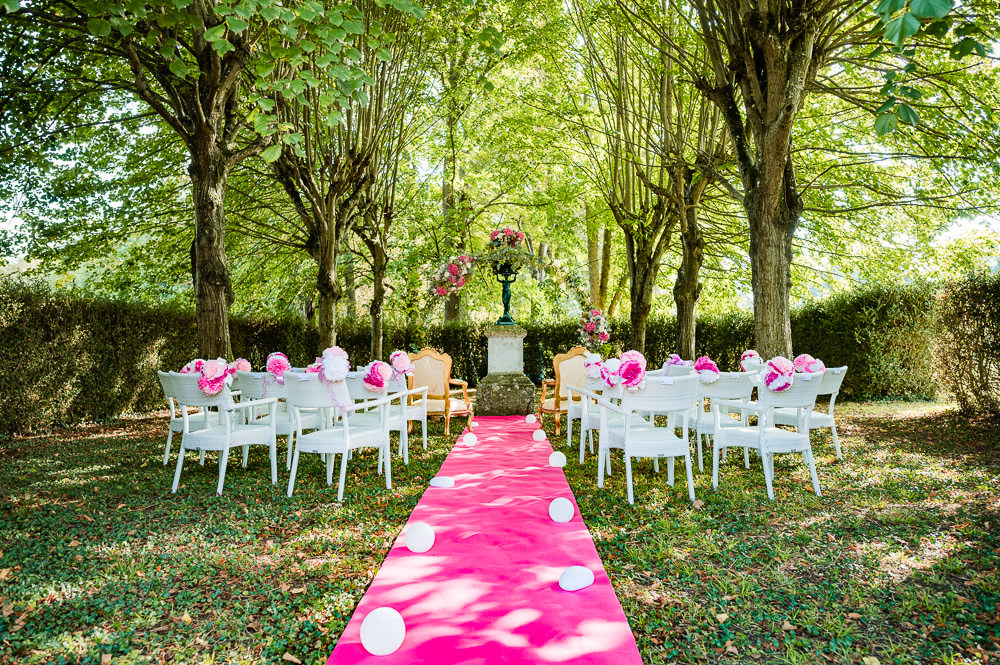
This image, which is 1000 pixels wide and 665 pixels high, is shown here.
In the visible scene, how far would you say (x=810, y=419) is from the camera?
19.1 feet

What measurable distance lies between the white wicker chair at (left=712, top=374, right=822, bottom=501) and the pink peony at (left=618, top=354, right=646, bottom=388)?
0.75m

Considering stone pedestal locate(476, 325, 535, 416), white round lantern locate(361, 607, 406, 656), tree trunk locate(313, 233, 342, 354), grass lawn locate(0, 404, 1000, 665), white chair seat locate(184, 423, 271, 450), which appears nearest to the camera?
white round lantern locate(361, 607, 406, 656)

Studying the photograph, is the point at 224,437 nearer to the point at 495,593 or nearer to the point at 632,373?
the point at 495,593

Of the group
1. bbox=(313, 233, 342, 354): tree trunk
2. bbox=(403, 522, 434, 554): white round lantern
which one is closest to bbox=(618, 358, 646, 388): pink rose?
bbox=(403, 522, 434, 554): white round lantern

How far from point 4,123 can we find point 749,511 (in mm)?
10669

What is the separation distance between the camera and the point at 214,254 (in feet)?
22.6

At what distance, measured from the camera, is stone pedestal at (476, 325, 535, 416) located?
33.2 ft

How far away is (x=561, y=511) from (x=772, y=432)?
6.80ft

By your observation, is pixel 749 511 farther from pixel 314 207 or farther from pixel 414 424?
pixel 314 207

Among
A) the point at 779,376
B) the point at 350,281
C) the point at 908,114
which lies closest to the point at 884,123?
the point at 908,114

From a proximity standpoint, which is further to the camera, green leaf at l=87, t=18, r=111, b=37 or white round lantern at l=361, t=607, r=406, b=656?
green leaf at l=87, t=18, r=111, b=37

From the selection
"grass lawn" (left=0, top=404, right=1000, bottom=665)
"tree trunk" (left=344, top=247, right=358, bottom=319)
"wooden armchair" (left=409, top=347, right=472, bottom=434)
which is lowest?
"grass lawn" (left=0, top=404, right=1000, bottom=665)

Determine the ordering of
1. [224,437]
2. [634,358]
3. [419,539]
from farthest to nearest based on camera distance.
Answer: [224,437] → [634,358] → [419,539]

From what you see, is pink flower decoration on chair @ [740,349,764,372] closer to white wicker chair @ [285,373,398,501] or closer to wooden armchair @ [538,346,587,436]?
wooden armchair @ [538,346,587,436]
